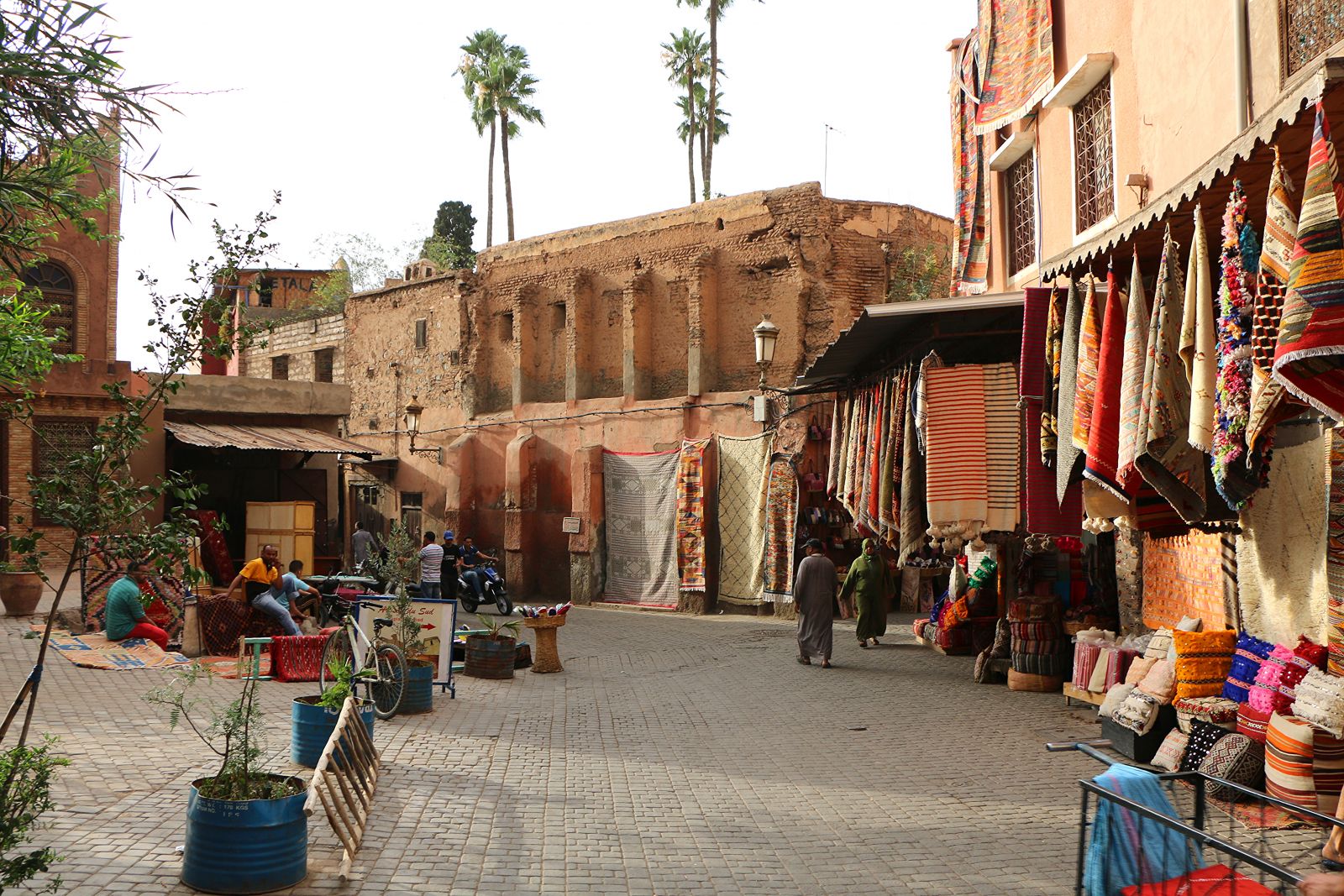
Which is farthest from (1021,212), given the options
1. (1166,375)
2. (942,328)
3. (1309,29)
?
(1166,375)

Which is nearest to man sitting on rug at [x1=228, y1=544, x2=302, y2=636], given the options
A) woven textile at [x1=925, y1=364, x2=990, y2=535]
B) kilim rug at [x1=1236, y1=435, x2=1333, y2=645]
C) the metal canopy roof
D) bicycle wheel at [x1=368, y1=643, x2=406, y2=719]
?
bicycle wheel at [x1=368, y1=643, x2=406, y2=719]

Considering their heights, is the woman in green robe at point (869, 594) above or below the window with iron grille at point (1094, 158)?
below

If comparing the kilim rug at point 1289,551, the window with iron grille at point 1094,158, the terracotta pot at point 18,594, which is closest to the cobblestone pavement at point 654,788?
the kilim rug at point 1289,551

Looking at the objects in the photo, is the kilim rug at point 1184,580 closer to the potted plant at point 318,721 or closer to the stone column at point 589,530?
the potted plant at point 318,721

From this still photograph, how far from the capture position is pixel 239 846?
5.07m

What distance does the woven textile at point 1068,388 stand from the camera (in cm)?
657

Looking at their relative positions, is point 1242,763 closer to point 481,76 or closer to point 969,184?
point 969,184

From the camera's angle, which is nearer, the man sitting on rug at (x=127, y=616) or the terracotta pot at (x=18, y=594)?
the man sitting on rug at (x=127, y=616)

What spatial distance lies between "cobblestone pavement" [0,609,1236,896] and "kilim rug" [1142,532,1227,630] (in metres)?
1.20

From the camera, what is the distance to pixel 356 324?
30.0 m

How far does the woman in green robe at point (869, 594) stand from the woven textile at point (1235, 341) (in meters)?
10.2

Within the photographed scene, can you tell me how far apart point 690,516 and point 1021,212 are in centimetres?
960

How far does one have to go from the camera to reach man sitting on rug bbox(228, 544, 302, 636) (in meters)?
12.5

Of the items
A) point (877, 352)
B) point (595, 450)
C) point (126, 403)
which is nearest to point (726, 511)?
point (595, 450)
